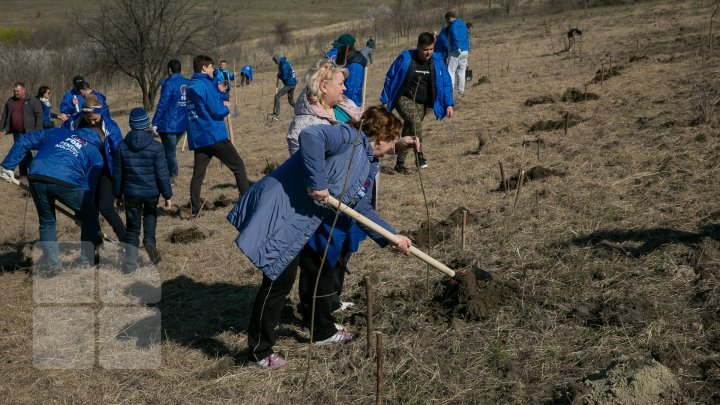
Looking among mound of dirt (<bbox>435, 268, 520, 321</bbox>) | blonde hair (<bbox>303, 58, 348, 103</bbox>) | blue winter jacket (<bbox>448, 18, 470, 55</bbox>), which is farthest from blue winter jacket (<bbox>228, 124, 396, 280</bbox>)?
blue winter jacket (<bbox>448, 18, 470, 55</bbox>)

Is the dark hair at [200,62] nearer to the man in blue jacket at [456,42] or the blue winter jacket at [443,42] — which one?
the man in blue jacket at [456,42]

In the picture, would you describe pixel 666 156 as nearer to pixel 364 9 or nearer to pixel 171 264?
pixel 171 264

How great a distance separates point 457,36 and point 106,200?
7684 millimetres

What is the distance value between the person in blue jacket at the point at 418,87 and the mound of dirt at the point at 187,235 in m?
2.57

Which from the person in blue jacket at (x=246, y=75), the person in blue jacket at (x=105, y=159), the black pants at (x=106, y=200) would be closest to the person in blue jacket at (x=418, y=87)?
the person in blue jacket at (x=105, y=159)

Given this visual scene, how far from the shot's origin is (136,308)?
5395 mm

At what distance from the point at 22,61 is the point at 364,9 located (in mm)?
Answer: 51951

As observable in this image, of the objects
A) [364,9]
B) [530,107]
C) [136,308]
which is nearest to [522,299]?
[136,308]

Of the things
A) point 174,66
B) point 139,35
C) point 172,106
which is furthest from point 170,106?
point 139,35

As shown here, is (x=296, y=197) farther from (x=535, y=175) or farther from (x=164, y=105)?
(x=164, y=105)

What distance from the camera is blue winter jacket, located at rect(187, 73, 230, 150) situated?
24.4 ft

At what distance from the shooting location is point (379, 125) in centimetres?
383

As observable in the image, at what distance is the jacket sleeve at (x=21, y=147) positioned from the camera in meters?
6.09

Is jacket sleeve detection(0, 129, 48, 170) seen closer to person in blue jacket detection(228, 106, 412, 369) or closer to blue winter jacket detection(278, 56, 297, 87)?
person in blue jacket detection(228, 106, 412, 369)
